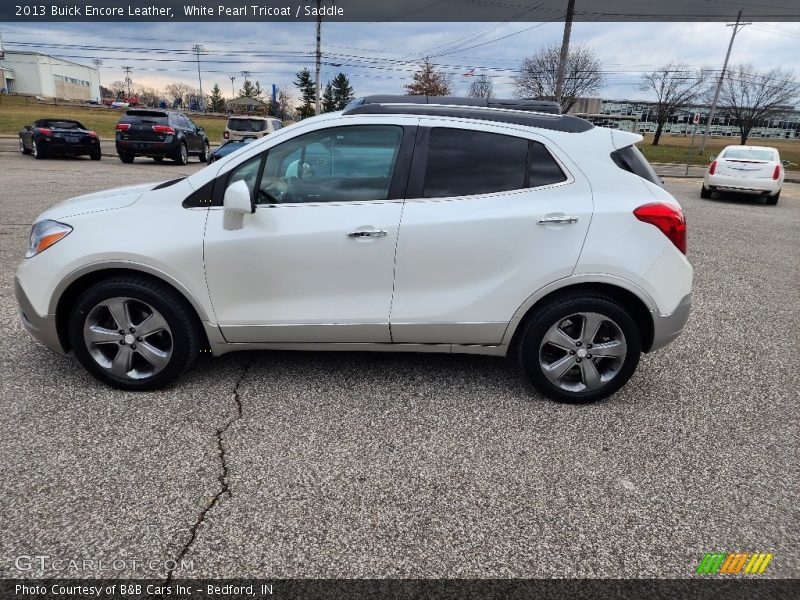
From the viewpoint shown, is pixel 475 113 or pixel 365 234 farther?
pixel 475 113

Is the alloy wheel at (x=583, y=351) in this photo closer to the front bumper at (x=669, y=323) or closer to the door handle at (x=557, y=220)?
the front bumper at (x=669, y=323)

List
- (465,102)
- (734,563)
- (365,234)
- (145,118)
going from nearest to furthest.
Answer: (734,563) → (365,234) → (465,102) → (145,118)

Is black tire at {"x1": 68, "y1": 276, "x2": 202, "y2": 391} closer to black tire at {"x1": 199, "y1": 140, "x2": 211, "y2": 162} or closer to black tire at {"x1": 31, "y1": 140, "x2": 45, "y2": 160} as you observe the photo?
black tire at {"x1": 31, "y1": 140, "x2": 45, "y2": 160}

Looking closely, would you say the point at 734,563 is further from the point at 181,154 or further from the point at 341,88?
the point at 341,88

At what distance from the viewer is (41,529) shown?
2.32m

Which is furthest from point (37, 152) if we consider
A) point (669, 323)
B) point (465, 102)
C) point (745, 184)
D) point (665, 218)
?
point (745, 184)

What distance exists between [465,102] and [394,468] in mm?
2396

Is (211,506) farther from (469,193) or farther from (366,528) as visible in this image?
(469,193)

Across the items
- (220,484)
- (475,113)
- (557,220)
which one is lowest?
(220,484)

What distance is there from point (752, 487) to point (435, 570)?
175 cm

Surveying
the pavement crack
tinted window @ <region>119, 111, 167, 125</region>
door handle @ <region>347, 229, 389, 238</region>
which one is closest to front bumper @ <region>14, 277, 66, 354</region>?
the pavement crack

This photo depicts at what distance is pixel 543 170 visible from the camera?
3.36 metres

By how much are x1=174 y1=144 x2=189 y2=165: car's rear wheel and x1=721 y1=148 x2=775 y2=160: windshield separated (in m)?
17.1

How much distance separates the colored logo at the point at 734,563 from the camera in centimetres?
226
